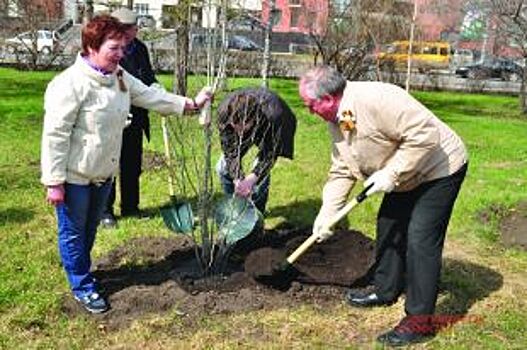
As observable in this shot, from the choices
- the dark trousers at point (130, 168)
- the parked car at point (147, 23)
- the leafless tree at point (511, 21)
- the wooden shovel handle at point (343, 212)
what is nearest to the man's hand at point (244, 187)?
the wooden shovel handle at point (343, 212)

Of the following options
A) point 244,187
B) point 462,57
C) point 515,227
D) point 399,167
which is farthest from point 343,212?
point 462,57

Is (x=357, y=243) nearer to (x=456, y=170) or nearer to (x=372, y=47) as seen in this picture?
(x=456, y=170)

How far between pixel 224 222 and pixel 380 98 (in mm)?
1699

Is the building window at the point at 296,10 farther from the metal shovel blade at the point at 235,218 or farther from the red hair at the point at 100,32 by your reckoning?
the red hair at the point at 100,32

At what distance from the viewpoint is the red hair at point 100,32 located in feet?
12.8

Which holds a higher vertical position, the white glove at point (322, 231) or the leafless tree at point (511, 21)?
the leafless tree at point (511, 21)

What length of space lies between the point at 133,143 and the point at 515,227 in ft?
11.8

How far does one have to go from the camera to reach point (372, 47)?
A: 21.8 m

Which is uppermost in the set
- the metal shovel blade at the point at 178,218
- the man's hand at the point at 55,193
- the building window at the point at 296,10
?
the building window at the point at 296,10

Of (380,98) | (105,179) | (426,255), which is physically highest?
(380,98)

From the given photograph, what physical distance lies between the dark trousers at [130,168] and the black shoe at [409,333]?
3.03 m

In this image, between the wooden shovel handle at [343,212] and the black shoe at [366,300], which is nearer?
the wooden shovel handle at [343,212]

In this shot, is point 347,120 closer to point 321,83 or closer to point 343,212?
point 321,83

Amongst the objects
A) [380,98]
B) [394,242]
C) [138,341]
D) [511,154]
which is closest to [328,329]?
[394,242]
